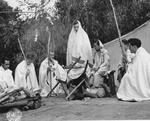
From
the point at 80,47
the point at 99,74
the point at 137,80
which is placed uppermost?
the point at 80,47

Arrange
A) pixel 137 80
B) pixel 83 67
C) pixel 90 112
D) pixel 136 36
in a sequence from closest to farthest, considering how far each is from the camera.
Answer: pixel 90 112, pixel 137 80, pixel 83 67, pixel 136 36

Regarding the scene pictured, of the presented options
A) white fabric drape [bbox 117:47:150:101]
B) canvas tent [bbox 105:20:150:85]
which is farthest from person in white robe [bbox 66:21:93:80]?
canvas tent [bbox 105:20:150:85]

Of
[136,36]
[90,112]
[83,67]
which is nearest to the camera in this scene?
[90,112]

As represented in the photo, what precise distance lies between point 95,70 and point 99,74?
218 mm

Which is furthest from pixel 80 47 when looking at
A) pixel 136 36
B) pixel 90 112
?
pixel 90 112

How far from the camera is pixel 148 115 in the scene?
6.30m

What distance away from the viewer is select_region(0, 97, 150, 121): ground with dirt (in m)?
6.53

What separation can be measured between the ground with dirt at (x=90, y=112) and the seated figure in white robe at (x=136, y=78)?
0.54 m

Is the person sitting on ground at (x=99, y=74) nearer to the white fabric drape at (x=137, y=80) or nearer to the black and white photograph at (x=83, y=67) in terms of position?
the black and white photograph at (x=83, y=67)

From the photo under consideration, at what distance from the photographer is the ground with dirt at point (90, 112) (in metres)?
6.53

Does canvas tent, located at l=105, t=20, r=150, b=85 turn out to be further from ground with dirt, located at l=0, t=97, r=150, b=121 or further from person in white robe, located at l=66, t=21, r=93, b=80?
ground with dirt, located at l=0, t=97, r=150, b=121

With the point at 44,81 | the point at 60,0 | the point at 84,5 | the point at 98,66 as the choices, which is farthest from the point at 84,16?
the point at 98,66

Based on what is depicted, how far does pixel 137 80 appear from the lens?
27.8 feet

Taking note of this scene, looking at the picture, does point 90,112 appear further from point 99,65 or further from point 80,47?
point 80,47
